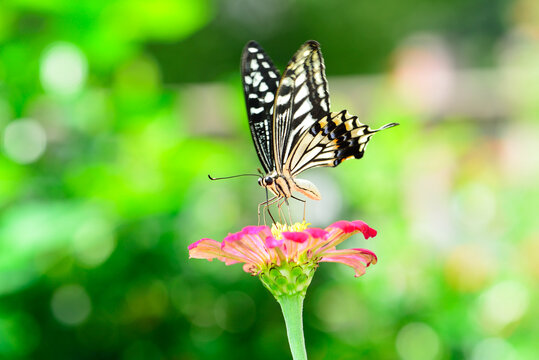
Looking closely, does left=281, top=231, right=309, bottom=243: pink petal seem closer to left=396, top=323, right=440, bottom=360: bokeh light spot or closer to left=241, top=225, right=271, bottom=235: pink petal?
left=241, top=225, right=271, bottom=235: pink petal

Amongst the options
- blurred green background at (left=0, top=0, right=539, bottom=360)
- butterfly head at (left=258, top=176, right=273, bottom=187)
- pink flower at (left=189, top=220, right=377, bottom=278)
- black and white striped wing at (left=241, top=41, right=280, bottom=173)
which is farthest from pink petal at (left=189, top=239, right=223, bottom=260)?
blurred green background at (left=0, top=0, right=539, bottom=360)

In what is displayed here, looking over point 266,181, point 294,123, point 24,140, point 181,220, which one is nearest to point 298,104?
point 294,123

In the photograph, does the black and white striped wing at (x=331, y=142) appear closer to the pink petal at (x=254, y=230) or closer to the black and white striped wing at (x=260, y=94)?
the black and white striped wing at (x=260, y=94)

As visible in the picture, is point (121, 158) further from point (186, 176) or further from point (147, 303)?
point (147, 303)

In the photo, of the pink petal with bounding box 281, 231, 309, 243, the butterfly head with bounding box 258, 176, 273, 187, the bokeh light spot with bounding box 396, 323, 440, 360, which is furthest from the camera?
the bokeh light spot with bounding box 396, 323, 440, 360

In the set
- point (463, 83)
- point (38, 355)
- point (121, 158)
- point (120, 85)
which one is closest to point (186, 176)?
point (121, 158)
